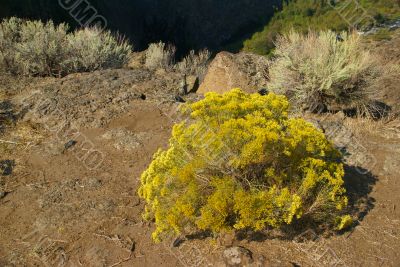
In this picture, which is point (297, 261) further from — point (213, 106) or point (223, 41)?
point (223, 41)

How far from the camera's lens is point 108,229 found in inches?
161

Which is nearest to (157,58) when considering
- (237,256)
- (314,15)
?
(237,256)

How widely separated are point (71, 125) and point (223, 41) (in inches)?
2531

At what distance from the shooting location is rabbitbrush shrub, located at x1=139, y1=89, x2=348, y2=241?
3.53m

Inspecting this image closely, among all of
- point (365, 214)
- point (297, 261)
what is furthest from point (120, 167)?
point (365, 214)

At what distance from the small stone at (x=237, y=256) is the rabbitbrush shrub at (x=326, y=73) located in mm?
3511

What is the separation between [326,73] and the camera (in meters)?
6.35

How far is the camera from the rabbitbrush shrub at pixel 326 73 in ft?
20.9

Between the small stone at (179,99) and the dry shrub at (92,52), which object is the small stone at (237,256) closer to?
the small stone at (179,99)

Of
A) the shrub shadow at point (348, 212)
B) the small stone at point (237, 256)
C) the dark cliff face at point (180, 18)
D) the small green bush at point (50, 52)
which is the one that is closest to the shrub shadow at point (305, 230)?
the shrub shadow at point (348, 212)

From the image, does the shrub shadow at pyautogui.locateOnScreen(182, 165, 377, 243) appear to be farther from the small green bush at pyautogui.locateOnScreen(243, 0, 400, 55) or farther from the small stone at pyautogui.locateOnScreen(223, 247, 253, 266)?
the small green bush at pyautogui.locateOnScreen(243, 0, 400, 55)

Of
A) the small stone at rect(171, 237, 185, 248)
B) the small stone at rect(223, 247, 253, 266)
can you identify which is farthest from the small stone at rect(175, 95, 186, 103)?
the small stone at rect(223, 247, 253, 266)

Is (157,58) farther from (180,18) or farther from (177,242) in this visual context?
(180,18)

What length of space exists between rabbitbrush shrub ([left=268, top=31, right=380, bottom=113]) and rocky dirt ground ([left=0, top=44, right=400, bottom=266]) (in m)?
0.36
